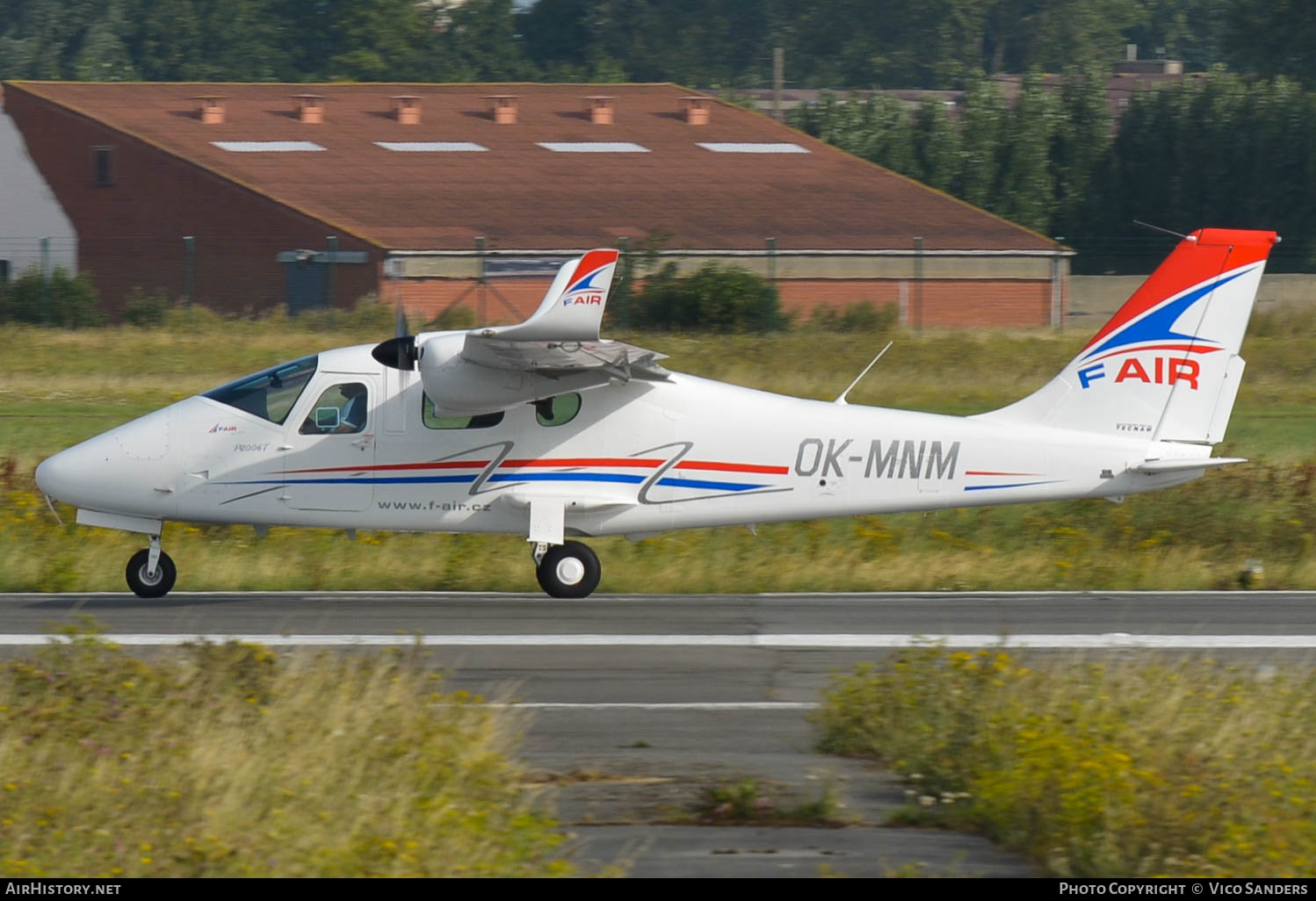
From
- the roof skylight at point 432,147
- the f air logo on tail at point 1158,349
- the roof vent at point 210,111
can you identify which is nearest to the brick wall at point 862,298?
the roof skylight at point 432,147

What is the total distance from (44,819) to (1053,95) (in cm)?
6155

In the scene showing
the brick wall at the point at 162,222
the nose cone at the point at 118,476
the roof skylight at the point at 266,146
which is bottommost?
the brick wall at the point at 162,222

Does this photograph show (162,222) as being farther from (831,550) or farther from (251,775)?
(251,775)

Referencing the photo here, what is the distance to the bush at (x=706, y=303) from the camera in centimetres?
3534

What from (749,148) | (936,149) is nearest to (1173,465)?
(749,148)

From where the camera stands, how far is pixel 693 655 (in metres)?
13.3

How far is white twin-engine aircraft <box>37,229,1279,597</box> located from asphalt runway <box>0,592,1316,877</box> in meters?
0.90

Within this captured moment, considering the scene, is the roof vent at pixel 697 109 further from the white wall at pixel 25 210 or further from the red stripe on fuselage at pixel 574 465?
the red stripe on fuselage at pixel 574 465

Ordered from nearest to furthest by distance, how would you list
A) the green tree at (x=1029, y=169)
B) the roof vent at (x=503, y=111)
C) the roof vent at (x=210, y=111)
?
the roof vent at (x=210, y=111)
the roof vent at (x=503, y=111)
the green tree at (x=1029, y=169)

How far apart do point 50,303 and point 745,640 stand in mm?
28813

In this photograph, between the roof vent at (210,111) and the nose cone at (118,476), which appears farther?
the roof vent at (210,111)

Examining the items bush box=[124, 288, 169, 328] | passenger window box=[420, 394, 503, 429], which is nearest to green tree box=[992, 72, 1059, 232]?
bush box=[124, 288, 169, 328]

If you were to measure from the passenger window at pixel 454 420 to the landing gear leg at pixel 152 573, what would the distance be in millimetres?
2670

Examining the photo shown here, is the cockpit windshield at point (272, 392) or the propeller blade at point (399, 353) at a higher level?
the propeller blade at point (399, 353)
